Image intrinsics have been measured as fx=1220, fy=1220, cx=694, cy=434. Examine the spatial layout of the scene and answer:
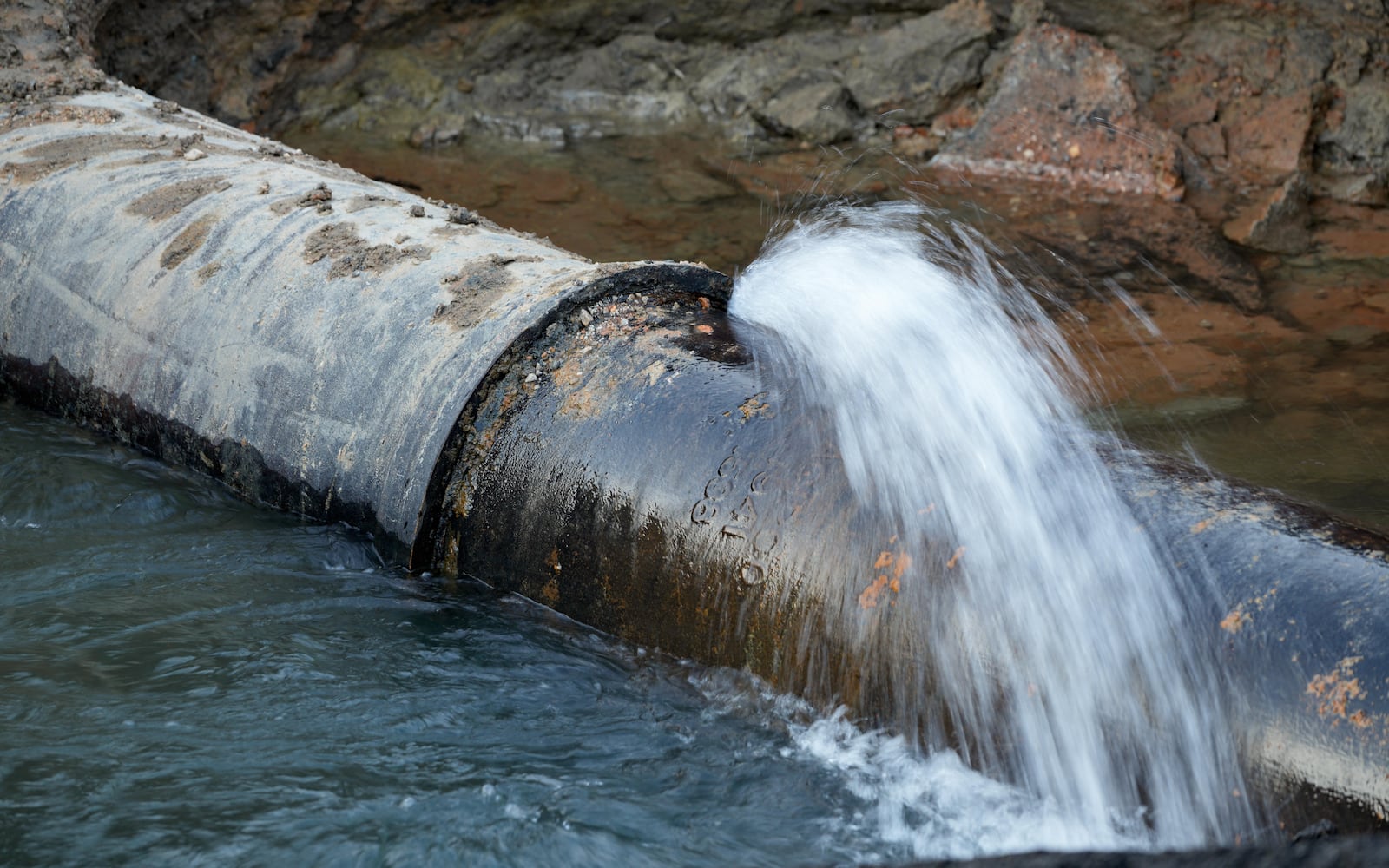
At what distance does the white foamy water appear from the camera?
1997mm

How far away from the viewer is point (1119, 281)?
539cm

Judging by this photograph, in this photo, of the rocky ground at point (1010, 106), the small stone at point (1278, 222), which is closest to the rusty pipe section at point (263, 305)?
the rocky ground at point (1010, 106)

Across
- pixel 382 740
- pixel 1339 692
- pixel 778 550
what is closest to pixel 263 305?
pixel 382 740

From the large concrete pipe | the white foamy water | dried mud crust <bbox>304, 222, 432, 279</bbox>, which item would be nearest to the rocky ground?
the large concrete pipe

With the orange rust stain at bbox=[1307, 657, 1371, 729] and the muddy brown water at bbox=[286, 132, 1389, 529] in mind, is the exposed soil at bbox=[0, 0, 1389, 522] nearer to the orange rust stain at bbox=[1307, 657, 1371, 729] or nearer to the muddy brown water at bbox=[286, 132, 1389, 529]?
the muddy brown water at bbox=[286, 132, 1389, 529]

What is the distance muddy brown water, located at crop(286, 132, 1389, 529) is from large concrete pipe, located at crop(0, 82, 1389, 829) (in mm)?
1174

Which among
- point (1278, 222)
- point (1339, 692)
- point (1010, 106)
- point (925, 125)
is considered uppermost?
point (1010, 106)

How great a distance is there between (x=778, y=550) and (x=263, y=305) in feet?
5.43

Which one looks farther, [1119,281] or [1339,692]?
[1119,281]

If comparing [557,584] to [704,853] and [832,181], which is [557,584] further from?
[832,181]

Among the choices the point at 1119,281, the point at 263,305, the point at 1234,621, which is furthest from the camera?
the point at 1119,281

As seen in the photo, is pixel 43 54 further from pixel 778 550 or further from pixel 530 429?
pixel 778 550

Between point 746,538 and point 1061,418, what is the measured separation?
2.34 feet

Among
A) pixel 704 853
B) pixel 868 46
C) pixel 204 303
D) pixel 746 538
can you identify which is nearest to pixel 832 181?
pixel 868 46
